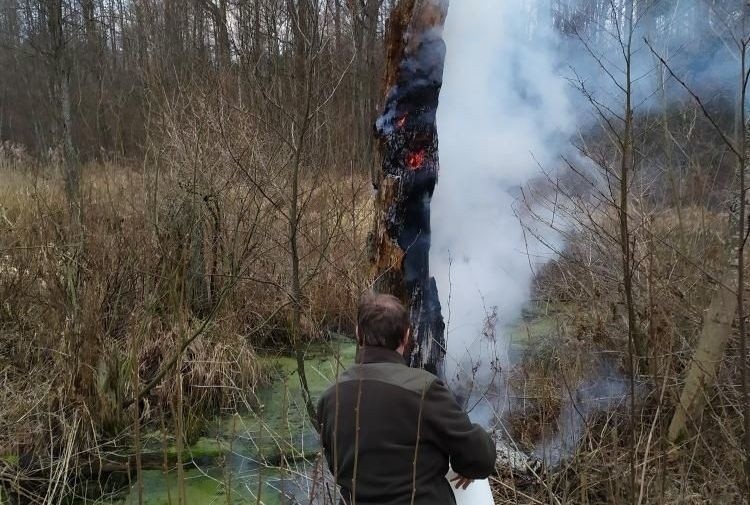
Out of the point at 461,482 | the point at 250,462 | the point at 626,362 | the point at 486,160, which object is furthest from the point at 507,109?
the point at 461,482

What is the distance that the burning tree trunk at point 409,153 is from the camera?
3.72m

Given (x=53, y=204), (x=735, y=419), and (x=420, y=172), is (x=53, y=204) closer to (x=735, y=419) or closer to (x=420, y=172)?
(x=420, y=172)

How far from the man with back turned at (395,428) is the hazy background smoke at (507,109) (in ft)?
6.94

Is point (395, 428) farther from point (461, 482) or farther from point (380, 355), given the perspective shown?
point (461, 482)

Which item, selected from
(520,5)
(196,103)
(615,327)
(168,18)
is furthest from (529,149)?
(168,18)

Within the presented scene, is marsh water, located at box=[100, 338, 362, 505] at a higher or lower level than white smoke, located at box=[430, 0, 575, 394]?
lower

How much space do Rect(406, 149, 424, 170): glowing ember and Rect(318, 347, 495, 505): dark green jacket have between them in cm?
188

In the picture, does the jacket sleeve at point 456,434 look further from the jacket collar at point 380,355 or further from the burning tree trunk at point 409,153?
the burning tree trunk at point 409,153

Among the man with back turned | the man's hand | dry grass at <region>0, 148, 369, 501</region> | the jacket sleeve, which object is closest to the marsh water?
dry grass at <region>0, 148, 369, 501</region>

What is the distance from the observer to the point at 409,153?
3752 mm

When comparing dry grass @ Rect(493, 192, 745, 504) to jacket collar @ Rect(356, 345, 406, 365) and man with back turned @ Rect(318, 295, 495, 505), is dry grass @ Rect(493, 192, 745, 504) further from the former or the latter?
jacket collar @ Rect(356, 345, 406, 365)

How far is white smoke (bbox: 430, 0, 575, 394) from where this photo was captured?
500 cm

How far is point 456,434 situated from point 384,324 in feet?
1.36

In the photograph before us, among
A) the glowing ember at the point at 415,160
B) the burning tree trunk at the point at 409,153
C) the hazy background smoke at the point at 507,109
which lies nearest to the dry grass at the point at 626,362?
the hazy background smoke at the point at 507,109
